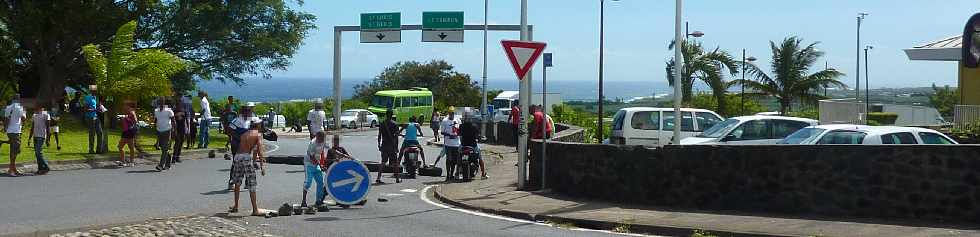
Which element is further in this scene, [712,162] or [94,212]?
[712,162]

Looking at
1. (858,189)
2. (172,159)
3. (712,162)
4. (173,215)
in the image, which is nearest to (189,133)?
(172,159)

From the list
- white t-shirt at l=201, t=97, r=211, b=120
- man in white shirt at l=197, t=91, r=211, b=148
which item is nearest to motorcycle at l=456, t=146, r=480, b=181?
white t-shirt at l=201, t=97, r=211, b=120

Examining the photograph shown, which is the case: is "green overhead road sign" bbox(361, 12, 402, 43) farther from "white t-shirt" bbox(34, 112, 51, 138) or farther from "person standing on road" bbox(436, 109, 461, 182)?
"white t-shirt" bbox(34, 112, 51, 138)

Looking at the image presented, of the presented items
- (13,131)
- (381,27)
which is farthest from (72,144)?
(381,27)

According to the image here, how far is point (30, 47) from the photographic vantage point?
120 feet

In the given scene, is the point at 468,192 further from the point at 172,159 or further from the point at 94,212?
the point at 172,159

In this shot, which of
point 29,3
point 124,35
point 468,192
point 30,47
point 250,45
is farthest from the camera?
point 250,45

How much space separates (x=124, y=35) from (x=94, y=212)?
638 inches

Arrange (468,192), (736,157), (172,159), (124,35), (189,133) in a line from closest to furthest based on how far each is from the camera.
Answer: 1. (736,157)
2. (468,192)
3. (172,159)
4. (189,133)
5. (124,35)

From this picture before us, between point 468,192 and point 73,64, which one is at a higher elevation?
point 73,64

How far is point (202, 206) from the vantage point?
1553 centimetres

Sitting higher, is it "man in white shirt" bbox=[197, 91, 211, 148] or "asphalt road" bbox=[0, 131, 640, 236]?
"man in white shirt" bbox=[197, 91, 211, 148]

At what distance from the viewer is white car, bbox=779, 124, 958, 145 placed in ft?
56.1

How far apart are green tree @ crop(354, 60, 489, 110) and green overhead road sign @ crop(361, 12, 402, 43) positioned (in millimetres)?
33929
